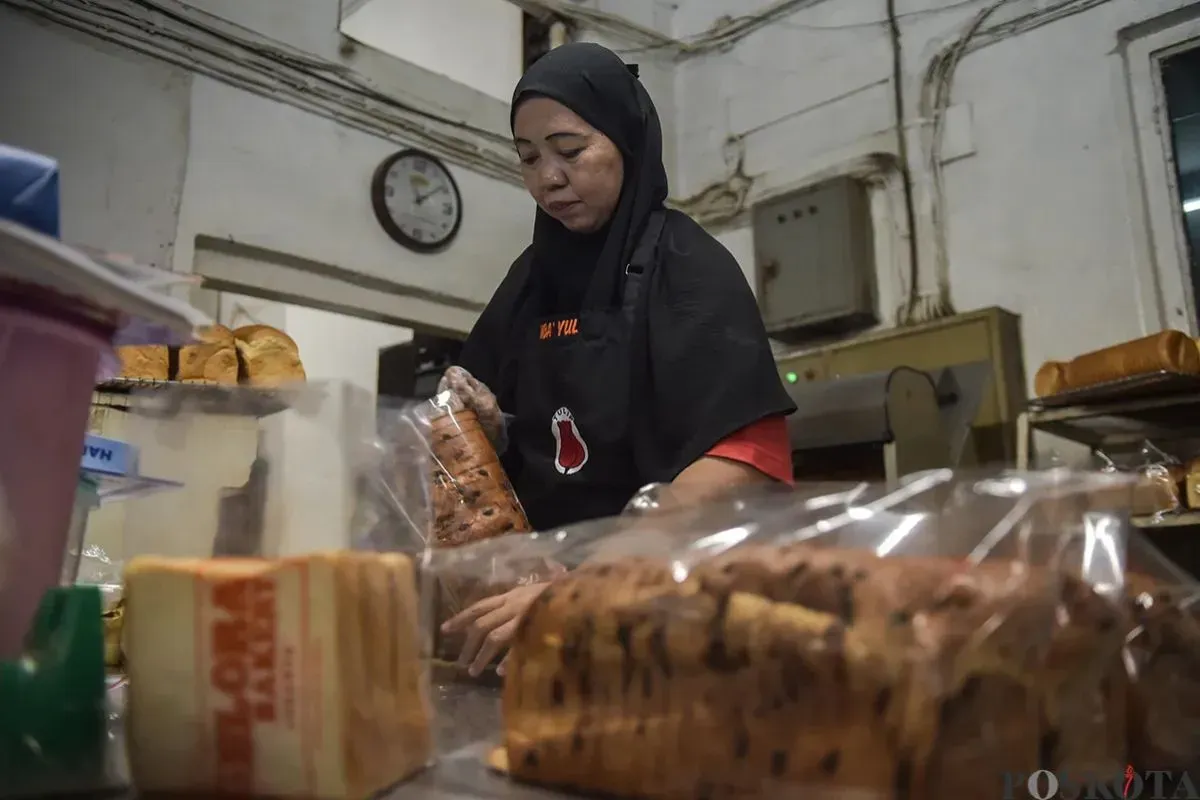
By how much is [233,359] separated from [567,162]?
48.0 inches

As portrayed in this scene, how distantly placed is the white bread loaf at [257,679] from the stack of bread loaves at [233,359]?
4.62 ft

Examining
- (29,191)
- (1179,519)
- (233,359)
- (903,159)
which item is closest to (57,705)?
(29,191)

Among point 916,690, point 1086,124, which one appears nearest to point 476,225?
point 1086,124

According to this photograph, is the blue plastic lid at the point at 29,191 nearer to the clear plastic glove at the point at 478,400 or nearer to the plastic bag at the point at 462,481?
the plastic bag at the point at 462,481

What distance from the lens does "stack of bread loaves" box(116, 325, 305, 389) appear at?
1719 millimetres

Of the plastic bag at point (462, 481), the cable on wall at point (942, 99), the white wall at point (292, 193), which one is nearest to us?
the plastic bag at point (462, 481)

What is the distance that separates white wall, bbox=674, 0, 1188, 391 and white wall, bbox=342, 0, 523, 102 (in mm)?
934

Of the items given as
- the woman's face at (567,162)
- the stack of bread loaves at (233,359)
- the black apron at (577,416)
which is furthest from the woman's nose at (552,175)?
the stack of bread loaves at (233,359)

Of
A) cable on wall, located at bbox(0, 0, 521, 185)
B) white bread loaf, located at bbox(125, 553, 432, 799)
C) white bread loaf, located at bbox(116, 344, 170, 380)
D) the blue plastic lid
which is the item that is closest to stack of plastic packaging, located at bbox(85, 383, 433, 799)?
white bread loaf, located at bbox(125, 553, 432, 799)

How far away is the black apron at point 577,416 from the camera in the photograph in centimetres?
86

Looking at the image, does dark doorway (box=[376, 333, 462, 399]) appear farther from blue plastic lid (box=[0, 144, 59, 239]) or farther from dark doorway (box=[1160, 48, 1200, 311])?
blue plastic lid (box=[0, 144, 59, 239])

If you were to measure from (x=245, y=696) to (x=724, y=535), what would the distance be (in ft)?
0.71

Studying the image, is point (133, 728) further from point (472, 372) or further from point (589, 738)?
point (472, 372)

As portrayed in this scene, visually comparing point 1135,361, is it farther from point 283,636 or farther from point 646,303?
A: point 283,636
